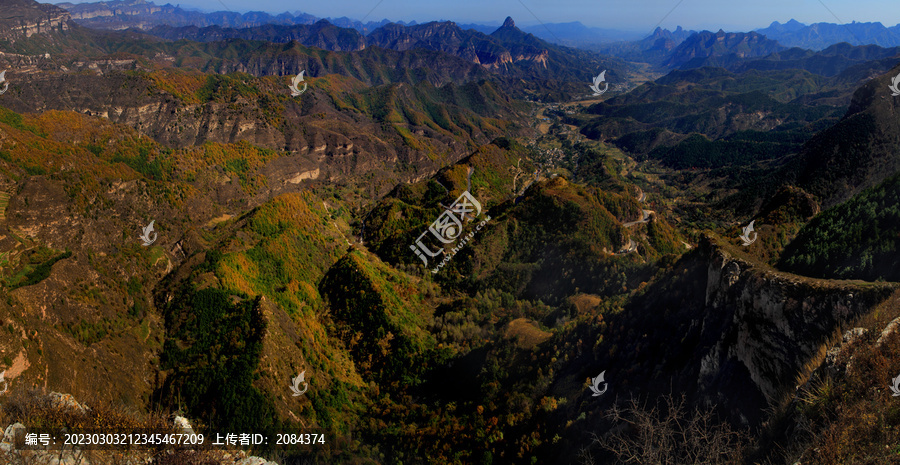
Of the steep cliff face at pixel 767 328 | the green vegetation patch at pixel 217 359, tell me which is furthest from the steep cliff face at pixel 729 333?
the green vegetation patch at pixel 217 359

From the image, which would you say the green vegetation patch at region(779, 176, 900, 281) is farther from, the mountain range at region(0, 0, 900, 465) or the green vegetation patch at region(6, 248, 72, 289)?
the green vegetation patch at region(6, 248, 72, 289)

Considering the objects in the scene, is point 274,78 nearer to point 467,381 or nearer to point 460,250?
point 460,250

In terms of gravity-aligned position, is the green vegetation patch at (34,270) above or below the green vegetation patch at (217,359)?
above

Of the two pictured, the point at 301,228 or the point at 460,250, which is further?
the point at 460,250

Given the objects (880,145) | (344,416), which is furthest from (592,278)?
(880,145)

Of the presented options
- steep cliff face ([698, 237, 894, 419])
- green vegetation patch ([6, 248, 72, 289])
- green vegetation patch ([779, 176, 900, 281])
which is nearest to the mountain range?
steep cliff face ([698, 237, 894, 419])

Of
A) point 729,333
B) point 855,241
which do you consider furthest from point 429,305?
point 855,241

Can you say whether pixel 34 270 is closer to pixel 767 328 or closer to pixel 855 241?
pixel 767 328

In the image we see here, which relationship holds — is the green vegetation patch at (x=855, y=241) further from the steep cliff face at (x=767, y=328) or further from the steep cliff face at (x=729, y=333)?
the steep cliff face at (x=767, y=328)
